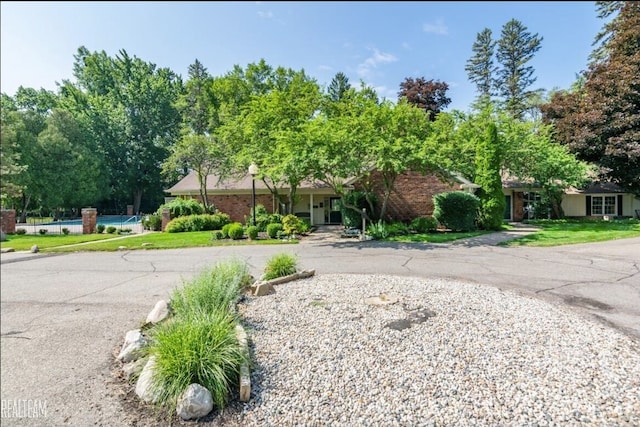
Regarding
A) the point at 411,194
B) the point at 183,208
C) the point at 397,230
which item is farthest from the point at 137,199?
the point at 397,230

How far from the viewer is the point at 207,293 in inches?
162

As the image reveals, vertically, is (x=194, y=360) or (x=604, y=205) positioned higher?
(x=604, y=205)

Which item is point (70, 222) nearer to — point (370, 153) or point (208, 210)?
point (370, 153)

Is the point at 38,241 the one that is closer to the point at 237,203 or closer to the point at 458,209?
the point at 458,209

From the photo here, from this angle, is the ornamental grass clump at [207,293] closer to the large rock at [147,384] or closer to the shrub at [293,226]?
the large rock at [147,384]

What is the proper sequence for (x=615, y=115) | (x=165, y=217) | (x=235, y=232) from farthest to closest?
1. (x=615, y=115)
2. (x=165, y=217)
3. (x=235, y=232)

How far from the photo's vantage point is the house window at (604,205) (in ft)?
79.9

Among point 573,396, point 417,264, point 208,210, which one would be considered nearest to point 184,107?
point 208,210

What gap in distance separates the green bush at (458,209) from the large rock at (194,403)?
15134 millimetres

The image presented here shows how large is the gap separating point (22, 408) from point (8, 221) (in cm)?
92

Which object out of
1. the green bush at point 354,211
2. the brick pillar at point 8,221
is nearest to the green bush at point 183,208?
the green bush at point 354,211

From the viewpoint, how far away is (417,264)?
28.8 ft

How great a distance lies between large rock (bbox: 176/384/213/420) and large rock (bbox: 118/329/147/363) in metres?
1.07

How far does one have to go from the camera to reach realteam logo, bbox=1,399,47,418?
141 centimetres
